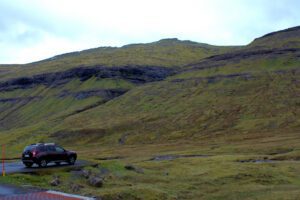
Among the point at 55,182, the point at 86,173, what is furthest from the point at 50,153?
the point at 55,182

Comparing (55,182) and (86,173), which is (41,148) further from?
(55,182)

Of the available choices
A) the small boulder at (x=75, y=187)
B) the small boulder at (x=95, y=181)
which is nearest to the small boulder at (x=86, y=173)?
the small boulder at (x=95, y=181)

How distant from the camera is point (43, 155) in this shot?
4234cm

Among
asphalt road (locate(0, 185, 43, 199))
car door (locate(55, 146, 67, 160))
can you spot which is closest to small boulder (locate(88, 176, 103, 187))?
asphalt road (locate(0, 185, 43, 199))

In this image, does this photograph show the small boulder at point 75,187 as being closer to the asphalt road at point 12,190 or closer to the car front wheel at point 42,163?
the asphalt road at point 12,190

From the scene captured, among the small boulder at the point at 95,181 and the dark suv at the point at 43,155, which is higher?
the dark suv at the point at 43,155

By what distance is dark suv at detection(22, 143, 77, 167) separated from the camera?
1657 inches

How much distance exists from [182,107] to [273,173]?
5162 inches

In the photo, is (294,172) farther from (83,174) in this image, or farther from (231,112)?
(231,112)

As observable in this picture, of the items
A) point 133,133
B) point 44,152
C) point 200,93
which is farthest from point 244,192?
point 200,93

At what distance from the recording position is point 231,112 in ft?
519

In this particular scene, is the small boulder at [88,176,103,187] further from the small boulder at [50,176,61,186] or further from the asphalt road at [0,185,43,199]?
the asphalt road at [0,185,43,199]

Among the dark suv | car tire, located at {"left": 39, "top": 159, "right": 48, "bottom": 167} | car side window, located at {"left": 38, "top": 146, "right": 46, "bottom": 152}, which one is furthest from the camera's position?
car side window, located at {"left": 38, "top": 146, "right": 46, "bottom": 152}

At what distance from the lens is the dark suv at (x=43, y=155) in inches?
1657
